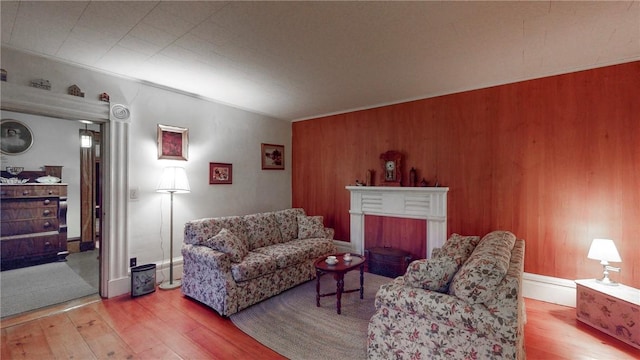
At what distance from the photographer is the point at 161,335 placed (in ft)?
7.93

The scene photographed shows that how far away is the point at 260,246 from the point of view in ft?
12.3

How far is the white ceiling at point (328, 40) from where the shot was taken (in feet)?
6.42

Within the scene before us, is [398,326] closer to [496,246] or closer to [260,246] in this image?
[496,246]

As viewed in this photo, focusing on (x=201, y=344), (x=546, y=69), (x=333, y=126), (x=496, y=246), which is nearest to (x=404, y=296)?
(x=496, y=246)

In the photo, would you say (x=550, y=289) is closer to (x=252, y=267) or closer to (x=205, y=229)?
(x=252, y=267)

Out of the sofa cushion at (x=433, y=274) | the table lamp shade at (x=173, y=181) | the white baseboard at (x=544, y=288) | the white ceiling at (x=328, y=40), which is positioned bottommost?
the white baseboard at (x=544, y=288)

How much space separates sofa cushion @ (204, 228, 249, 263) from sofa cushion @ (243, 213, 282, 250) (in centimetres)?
61

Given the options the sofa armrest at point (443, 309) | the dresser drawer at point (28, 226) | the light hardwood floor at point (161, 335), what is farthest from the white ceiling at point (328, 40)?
the dresser drawer at point (28, 226)

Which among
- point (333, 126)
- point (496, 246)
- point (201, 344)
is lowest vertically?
point (201, 344)

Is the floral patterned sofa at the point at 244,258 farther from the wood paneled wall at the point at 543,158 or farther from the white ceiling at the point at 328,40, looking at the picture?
the wood paneled wall at the point at 543,158

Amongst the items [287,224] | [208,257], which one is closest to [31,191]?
[208,257]

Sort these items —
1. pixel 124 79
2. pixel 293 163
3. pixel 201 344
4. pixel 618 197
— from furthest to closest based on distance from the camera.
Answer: pixel 293 163, pixel 124 79, pixel 618 197, pixel 201 344

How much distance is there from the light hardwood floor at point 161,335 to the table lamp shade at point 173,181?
1.32 metres

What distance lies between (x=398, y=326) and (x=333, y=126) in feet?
12.0
